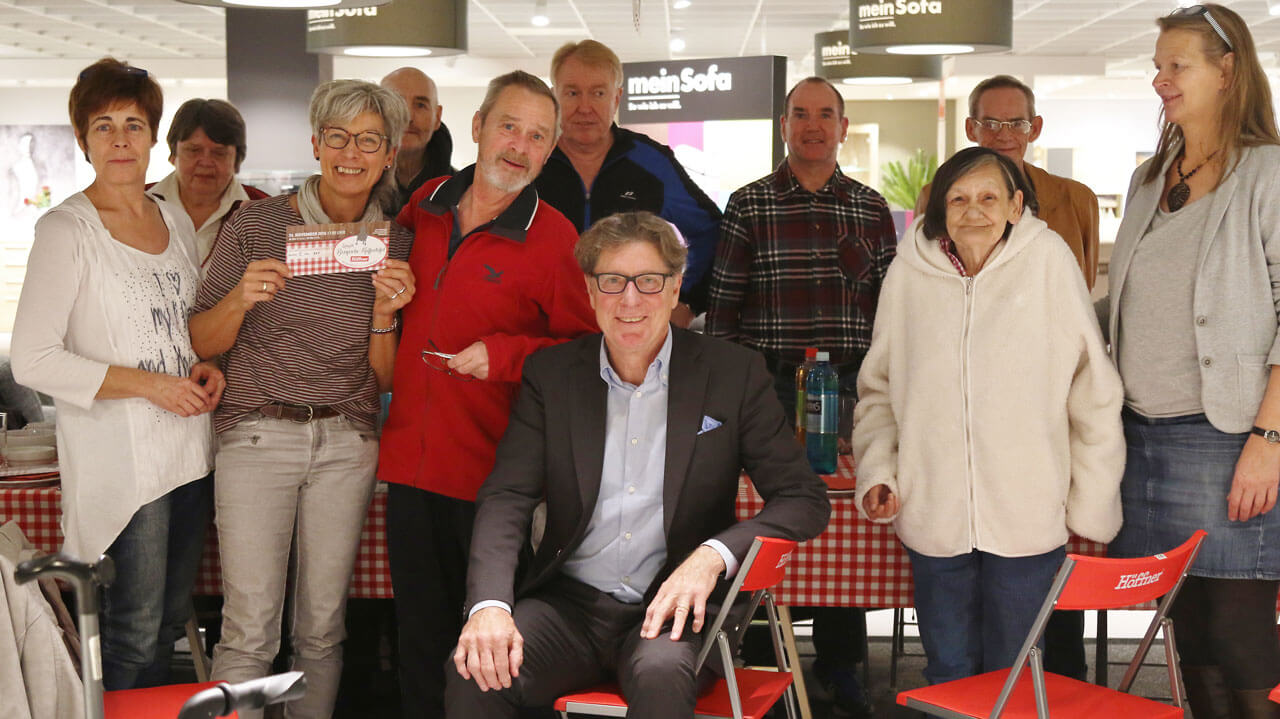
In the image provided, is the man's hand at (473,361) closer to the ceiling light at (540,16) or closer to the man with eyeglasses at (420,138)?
the man with eyeglasses at (420,138)

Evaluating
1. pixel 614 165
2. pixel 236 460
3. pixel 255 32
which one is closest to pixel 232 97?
pixel 255 32

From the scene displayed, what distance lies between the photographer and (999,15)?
4.82m

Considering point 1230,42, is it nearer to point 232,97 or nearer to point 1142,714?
point 1142,714

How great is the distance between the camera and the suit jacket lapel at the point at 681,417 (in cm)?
261

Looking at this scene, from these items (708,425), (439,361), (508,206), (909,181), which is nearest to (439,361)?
(439,361)

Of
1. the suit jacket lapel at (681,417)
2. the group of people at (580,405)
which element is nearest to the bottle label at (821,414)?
the group of people at (580,405)

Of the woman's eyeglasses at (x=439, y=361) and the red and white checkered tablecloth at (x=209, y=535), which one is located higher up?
the woman's eyeglasses at (x=439, y=361)

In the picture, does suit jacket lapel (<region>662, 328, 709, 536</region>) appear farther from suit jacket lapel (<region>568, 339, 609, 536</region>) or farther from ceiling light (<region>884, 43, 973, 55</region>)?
ceiling light (<region>884, 43, 973, 55</region>)

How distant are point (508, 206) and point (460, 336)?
332 millimetres

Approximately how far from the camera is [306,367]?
2.76 meters

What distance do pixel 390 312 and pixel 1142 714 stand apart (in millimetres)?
1833

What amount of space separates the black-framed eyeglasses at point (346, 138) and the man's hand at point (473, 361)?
0.51m

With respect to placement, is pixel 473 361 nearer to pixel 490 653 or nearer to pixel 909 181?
pixel 490 653

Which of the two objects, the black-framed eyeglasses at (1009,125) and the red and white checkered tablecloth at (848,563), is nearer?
the red and white checkered tablecloth at (848,563)
